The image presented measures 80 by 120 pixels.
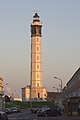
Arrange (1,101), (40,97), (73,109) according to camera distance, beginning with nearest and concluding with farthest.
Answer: (73,109) < (1,101) < (40,97)

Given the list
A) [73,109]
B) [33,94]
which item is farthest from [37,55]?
[73,109]

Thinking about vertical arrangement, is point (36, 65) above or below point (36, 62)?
below

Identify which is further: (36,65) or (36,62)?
(36,62)

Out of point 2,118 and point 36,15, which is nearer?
point 2,118

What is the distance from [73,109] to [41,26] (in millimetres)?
105417

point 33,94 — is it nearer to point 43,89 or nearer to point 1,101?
point 43,89

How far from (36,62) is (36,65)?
1.52m

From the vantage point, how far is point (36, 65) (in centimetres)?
17538

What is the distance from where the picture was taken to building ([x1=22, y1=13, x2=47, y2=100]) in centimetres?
17350

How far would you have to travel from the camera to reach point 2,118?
38.6 meters

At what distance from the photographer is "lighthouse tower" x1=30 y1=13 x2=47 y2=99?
174m

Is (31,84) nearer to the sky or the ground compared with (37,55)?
nearer to the ground

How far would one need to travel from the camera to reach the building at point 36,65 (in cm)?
17350

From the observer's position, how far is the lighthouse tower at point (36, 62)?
6831 inches
